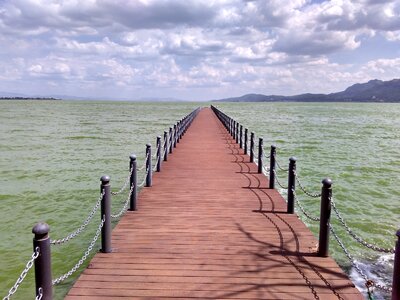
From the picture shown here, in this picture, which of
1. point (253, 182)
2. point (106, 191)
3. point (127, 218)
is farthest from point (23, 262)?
point (253, 182)

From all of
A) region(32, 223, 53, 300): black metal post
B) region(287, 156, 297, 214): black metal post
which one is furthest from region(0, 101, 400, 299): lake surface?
region(32, 223, 53, 300): black metal post

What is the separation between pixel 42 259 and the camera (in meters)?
3.92

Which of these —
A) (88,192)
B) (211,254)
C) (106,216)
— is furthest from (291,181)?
(88,192)

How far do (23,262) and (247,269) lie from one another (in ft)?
18.2

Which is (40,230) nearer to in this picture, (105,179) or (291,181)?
(105,179)

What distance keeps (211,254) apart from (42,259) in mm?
2815

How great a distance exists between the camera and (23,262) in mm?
8547

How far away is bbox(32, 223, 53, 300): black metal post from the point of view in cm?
→ 385

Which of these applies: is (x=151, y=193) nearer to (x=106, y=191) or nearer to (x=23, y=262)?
(x=23, y=262)

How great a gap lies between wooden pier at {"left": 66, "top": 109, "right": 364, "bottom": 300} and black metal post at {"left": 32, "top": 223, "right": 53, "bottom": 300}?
0.78 metres

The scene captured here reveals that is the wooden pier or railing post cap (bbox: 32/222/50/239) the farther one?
the wooden pier

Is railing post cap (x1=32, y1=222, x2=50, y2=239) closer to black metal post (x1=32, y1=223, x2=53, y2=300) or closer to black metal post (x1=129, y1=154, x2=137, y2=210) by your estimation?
black metal post (x1=32, y1=223, x2=53, y2=300)

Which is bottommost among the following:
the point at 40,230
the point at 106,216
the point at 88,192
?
the point at 88,192

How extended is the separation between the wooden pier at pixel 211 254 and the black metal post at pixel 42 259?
0.78 metres
